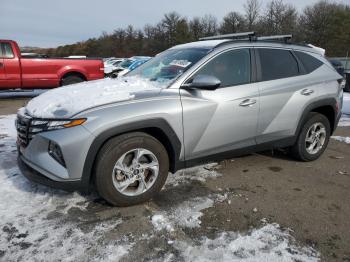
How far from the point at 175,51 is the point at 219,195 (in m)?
1.95

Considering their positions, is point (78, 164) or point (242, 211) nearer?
point (78, 164)

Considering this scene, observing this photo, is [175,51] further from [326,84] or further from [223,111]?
[326,84]

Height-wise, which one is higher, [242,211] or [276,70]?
[276,70]

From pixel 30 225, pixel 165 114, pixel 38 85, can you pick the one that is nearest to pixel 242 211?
pixel 165 114

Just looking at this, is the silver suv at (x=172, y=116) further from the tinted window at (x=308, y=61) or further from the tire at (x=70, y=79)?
the tire at (x=70, y=79)

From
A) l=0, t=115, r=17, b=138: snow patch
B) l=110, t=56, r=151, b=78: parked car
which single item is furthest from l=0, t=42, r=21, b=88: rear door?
l=0, t=115, r=17, b=138: snow patch

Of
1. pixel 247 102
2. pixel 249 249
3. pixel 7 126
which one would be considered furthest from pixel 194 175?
pixel 7 126

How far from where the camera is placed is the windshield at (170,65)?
12.5 feet

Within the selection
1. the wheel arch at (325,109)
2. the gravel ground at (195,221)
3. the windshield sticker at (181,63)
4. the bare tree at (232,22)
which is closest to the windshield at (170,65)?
the windshield sticker at (181,63)

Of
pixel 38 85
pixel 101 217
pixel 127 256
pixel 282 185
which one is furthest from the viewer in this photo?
pixel 38 85

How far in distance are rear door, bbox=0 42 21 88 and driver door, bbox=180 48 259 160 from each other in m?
8.66

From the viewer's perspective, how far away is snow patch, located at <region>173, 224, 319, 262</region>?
8.89 feet

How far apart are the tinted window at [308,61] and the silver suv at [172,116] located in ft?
0.06

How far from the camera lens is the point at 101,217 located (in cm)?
329
